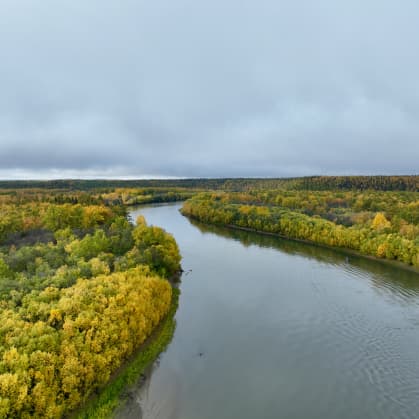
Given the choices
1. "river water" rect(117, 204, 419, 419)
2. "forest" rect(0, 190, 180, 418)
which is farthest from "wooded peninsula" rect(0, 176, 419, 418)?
"river water" rect(117, 204, 419, 419)

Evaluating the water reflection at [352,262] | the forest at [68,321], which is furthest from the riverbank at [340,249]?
the forest at [68,321]

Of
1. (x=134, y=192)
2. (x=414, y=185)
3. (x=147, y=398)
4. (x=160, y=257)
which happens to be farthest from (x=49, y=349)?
(x=414, y=185)

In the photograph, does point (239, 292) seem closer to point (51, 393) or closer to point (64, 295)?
point (64, 295)

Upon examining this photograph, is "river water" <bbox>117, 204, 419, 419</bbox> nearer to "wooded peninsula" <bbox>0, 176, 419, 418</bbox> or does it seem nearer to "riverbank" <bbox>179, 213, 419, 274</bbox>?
"riverbank" <bbox>179, 213, 419, 274</bbox>

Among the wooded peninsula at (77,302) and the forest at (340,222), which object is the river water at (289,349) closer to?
the wooded peninsula at (77,302)

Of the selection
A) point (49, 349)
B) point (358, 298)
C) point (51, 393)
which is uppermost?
point (49, 349)

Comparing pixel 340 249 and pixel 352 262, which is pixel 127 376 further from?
Answer: pixel 340 249

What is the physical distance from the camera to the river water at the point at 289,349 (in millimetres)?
16625

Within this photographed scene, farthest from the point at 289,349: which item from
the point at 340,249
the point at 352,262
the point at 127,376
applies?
the point at 340,249

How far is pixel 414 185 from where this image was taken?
123062mm

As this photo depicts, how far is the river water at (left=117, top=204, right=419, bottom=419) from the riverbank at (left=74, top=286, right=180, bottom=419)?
24.8 inches

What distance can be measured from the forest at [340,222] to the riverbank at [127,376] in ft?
119

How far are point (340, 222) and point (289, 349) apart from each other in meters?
46.4

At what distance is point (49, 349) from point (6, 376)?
2.37 m
